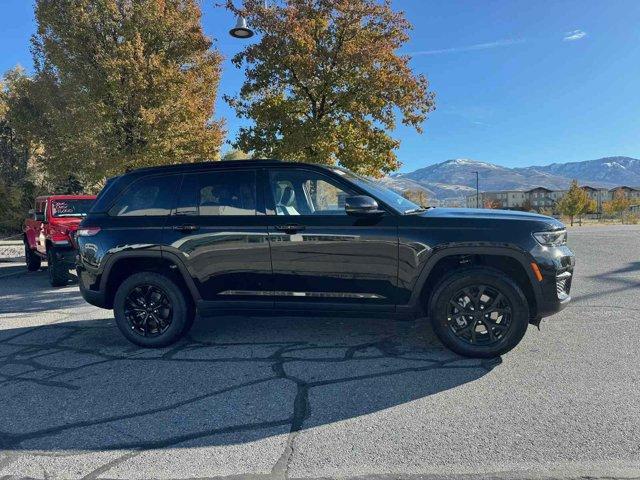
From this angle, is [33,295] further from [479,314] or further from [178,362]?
[479,314]

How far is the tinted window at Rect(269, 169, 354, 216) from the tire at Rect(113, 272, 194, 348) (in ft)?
4.77

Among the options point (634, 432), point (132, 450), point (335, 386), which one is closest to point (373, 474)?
point (335, 386)

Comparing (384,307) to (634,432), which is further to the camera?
(384,307)

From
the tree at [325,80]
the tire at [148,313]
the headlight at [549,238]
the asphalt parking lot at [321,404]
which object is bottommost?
the asphalt parking lot at [321,404]

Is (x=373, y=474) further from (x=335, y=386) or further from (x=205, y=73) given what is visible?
(x=205, y=73)

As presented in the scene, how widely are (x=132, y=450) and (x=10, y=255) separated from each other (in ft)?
50.2

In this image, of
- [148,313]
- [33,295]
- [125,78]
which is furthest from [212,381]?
[125,78]

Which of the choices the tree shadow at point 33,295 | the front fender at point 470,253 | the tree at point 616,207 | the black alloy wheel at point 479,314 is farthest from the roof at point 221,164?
the tree at point 616,207

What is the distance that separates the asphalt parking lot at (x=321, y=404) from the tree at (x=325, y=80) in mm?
8257

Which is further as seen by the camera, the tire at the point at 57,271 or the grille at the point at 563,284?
the tire at the point at 57,271

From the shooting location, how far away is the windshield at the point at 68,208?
9156mm

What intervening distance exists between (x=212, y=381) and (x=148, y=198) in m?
2.08

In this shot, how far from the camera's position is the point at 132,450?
278cm

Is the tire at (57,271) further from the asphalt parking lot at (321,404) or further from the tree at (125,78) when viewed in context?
the tree at (125,78)
